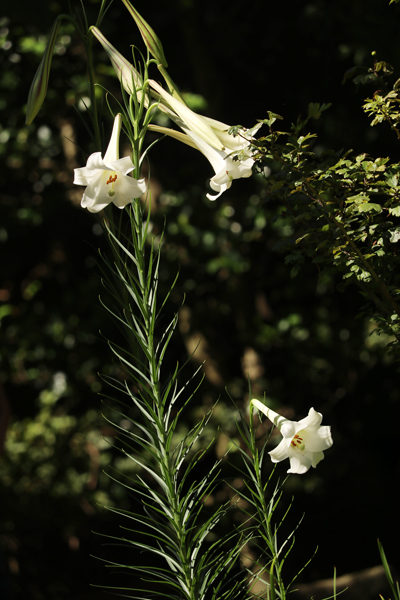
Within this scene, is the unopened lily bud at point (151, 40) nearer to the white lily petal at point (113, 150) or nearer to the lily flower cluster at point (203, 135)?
the lily flower cluster at point (203, 135)

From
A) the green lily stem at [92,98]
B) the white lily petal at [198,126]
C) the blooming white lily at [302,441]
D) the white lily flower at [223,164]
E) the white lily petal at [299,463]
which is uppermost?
the green lily stem at [92,98]

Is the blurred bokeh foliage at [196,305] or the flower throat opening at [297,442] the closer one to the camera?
the flower throat opening at [297,442]

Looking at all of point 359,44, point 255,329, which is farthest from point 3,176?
point 359,44

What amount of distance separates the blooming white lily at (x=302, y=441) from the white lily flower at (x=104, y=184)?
31 centimetres

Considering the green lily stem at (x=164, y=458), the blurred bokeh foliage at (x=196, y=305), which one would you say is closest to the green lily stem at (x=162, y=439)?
the green lily stem at (x=164, y=458)

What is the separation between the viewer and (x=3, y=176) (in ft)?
10.6

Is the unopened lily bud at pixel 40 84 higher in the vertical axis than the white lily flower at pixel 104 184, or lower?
higher

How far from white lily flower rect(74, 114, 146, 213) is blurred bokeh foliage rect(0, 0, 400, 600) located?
141 cm

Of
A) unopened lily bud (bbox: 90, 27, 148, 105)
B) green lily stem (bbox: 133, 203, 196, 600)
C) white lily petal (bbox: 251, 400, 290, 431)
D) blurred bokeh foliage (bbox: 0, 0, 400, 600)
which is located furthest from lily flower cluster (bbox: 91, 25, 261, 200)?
blurred bokeh foliage (bbox: 0, 0, 400, 600)

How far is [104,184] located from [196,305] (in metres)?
2.17

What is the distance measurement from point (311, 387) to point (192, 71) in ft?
6.14

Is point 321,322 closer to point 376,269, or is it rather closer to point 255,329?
point 255,329

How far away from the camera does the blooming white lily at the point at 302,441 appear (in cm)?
58

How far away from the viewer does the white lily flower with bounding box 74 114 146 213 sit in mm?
569
